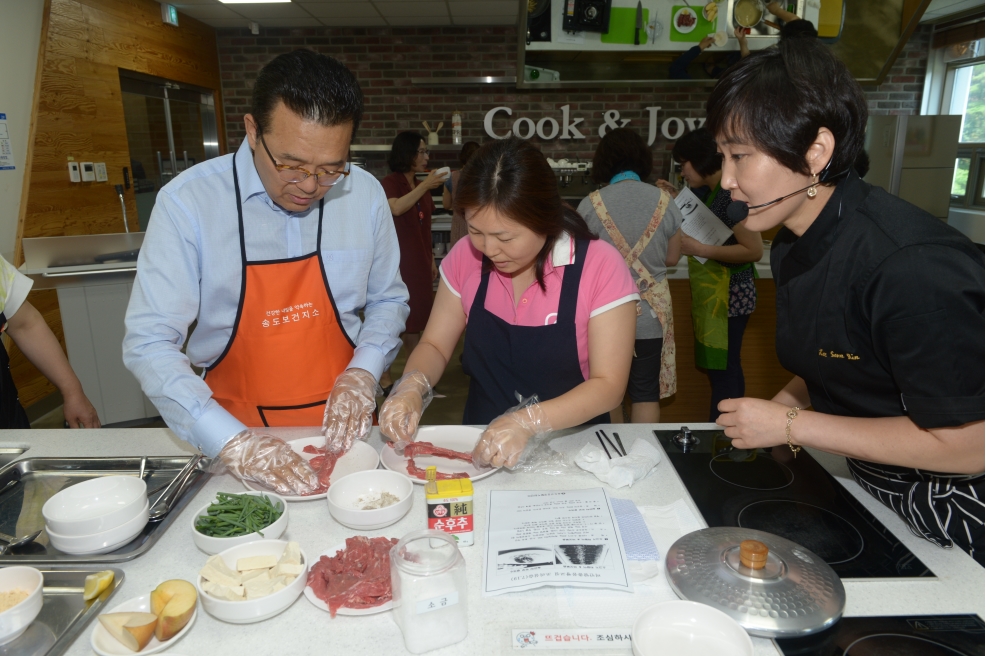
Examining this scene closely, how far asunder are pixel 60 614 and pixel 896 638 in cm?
123

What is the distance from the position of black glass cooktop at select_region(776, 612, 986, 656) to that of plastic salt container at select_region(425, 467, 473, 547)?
1.66 ft

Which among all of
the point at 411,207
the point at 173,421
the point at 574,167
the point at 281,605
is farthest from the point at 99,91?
the point at 281,605

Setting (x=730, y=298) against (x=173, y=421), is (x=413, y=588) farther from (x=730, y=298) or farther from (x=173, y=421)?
(x=730, y=298)

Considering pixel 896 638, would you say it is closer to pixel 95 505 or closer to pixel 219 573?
pixel 219 573

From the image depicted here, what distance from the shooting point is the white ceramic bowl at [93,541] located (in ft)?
3.51

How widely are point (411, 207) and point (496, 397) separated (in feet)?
8.39

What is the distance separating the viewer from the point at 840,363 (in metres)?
1.14

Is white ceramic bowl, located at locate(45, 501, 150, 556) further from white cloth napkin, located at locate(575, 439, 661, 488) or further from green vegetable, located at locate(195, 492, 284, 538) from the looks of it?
white cloth napkin, located at locate(575, 439, 661, 488)

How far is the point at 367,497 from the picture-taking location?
124 centimetres

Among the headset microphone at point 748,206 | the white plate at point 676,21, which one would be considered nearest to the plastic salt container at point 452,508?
the headset microphone at point 748,206

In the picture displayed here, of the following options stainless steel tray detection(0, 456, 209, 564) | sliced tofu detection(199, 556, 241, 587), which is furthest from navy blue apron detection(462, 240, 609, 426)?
sliced tofu detection(199, 556, 241, 587)

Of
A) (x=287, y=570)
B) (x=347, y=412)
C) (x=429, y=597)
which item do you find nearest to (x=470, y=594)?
(x=429, y=597)

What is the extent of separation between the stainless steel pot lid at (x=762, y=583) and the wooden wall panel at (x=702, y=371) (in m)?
2.49

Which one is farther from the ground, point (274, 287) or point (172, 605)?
point (274, 287)
